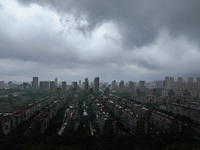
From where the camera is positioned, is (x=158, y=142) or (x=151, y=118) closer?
(x=158, y=142)

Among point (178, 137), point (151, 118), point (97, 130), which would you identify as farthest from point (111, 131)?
point (151, 118)

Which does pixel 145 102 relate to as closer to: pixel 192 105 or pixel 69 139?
pixel 192 105

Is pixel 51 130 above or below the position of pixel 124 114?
below

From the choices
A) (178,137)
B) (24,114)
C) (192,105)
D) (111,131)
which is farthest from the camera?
(192,105)

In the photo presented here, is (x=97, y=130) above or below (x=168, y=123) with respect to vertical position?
below

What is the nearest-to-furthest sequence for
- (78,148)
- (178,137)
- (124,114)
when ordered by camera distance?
(78,148), (178,137), (124,114)

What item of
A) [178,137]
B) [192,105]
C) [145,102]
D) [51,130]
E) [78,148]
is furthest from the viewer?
[145,102]

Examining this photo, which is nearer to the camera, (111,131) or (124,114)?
(111,131)

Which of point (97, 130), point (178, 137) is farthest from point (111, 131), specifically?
point (178, 137)

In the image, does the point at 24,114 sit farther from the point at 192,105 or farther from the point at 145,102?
the point at 192,105
